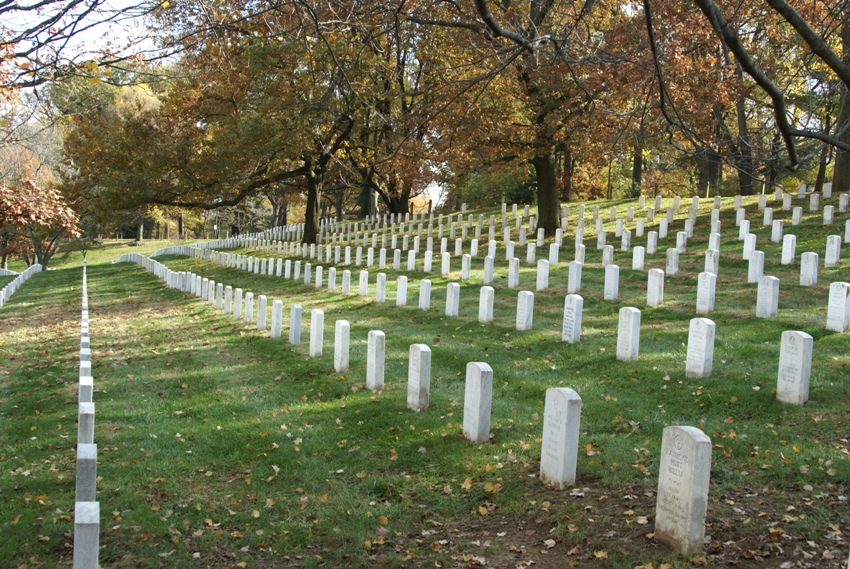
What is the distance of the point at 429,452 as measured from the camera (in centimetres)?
659

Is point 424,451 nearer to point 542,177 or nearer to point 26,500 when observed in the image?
point 26,500

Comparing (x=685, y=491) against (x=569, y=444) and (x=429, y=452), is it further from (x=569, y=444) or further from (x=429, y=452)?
(x=429, y=452)

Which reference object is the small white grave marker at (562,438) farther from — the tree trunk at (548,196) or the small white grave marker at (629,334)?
the tree trunk at (548,196)

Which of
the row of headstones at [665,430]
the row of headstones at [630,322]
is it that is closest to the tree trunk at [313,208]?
the row of headstones at [630,322]

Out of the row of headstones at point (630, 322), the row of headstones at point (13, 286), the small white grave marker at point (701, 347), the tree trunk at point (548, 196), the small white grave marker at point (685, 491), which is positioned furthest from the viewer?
the tree trunk at point (548, 196)

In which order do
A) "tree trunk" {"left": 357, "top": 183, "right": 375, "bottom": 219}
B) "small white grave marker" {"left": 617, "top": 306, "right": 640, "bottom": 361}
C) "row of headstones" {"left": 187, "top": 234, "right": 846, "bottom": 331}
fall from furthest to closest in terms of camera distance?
"tree trunk" {"left": 357, "top": 183, "right": 375, "bottom": 219}, "row of headstones" {"left": 187, "top": 234, "right": 846, "bottom": 331}, "small white grave marker" {"left": 617, "top": 306, "right": 640, "bottom": 361}

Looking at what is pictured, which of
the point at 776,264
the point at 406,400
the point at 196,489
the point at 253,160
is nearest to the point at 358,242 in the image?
the point at 253,160

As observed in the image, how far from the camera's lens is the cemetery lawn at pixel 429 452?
189 inches

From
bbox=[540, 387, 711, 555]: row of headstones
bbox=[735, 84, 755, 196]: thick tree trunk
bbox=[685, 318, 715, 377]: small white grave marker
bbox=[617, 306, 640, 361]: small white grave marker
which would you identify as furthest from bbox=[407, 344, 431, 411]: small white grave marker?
bbox=[735, 84, 755, 196]: thick tree trunk

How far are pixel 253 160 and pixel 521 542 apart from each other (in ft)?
70.0

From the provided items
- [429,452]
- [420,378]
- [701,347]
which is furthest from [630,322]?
[429,452]

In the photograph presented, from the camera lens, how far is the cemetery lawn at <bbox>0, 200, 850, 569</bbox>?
4.80m

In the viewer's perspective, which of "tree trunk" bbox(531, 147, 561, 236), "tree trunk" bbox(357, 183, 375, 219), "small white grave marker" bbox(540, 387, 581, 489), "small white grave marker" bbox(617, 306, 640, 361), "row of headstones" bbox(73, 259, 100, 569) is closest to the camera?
"row of headstones" bbox(73, 259, 100, 569)

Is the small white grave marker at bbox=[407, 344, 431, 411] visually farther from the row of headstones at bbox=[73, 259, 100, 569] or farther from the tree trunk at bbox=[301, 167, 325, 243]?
the tree trunk at bbox=[301, 167, 325, 243]
